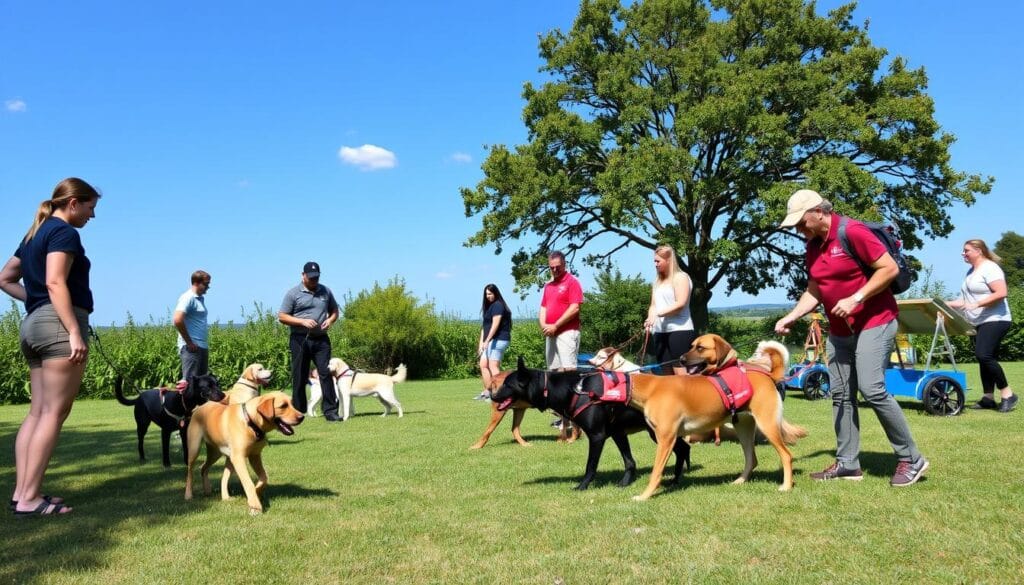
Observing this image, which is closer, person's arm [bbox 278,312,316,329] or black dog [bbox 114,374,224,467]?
black dog [bbox 114,374,224,467]

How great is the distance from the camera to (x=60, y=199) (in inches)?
172

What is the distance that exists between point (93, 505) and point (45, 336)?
4.21 ft

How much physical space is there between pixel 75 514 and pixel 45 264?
1.59 metres

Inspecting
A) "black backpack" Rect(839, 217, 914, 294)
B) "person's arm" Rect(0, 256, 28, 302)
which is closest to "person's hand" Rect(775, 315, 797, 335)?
"black backpack" Rect(839, 217, 914, 294)

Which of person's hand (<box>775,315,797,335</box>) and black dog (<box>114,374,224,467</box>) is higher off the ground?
person's hand (<box>775,315,797,335</box>)

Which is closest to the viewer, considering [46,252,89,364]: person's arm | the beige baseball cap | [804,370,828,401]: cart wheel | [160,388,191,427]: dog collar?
[46,252,89,364]: person's arm

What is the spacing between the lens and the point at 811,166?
20.8 m

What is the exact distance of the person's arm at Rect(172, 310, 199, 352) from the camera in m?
7.11

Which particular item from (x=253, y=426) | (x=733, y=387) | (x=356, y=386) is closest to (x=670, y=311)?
(x=733, y=387)

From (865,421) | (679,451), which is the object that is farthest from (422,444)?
(865,421)

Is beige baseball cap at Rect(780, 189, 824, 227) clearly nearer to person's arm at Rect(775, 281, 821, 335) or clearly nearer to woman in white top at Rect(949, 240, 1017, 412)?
person's arm at Rect(775, 281, 821, 335)

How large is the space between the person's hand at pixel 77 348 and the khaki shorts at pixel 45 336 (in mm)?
49

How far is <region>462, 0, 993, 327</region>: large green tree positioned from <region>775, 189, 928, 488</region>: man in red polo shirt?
52.9 ft

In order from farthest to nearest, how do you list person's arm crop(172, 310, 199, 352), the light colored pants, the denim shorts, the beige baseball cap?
the denim shorts → the light colored pants → person's arm crop(172, 310, 199, 352) → the beige baseball cap
